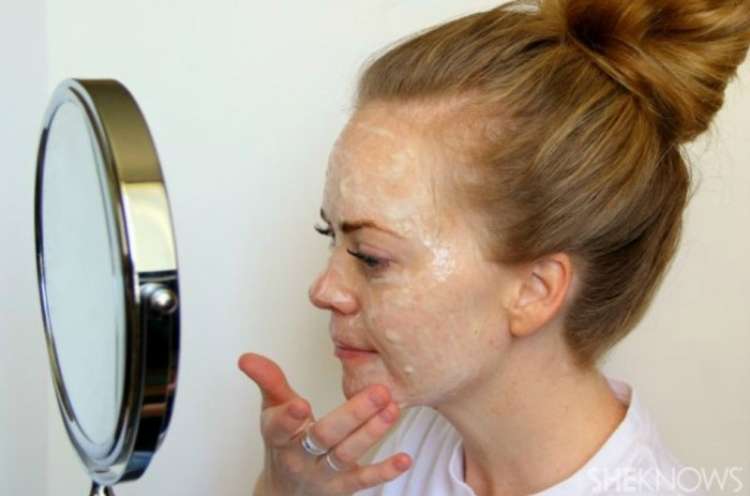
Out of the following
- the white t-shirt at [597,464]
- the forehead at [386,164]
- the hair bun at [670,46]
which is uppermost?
the hair bun at [670,46]

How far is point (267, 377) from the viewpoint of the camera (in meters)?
0.80

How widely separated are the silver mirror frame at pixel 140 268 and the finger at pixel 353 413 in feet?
0.79

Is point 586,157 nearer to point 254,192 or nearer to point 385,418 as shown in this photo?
point 385,418

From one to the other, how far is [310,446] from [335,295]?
→ 13 cm

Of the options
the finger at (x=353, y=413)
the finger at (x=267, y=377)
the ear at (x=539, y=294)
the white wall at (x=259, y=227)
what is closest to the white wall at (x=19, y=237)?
the white wall at (x=259, y=227)

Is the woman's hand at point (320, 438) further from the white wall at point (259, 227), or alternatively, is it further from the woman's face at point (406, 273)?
the white wall at point (259, 227)

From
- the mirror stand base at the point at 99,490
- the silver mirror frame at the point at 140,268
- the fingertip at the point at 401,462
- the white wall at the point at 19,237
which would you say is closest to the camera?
the silver mirror frame at the point at 140,268

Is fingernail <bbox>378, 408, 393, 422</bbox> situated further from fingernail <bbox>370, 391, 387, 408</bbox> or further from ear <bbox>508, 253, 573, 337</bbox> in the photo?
ear <bbox>508, 253, 573, 337</bbox>

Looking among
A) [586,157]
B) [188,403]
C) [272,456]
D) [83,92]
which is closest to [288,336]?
[188,403]

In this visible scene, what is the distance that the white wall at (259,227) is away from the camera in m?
0.99

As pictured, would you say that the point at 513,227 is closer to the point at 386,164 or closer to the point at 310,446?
the point at 386,164

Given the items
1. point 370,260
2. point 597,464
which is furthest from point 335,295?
point 597,464

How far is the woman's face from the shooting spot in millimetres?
743

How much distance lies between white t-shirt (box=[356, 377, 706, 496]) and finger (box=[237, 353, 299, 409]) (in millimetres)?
213
